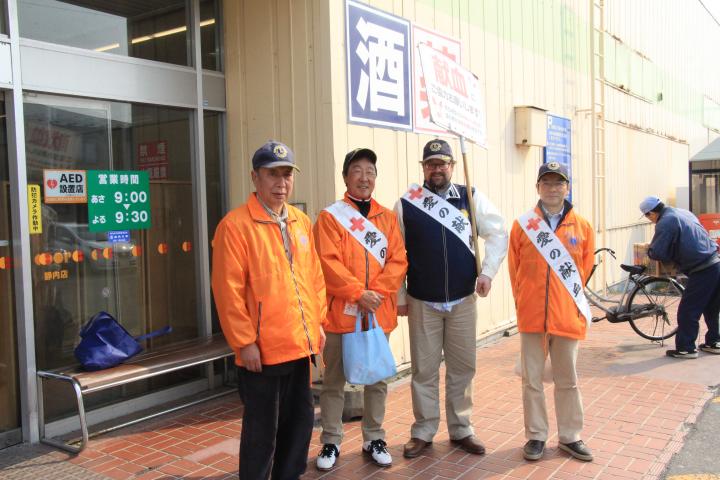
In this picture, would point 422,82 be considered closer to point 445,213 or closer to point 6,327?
point 445,213

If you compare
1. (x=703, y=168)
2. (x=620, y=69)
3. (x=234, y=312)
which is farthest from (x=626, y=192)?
(x=234, y=312)

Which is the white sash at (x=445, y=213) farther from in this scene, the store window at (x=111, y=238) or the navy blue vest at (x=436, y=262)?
the store window at (x=111, y=238)

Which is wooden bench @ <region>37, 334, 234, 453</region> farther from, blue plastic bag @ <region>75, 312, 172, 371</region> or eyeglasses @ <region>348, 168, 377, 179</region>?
eyeglasses @ <region>348, 168, 377, 179</region>

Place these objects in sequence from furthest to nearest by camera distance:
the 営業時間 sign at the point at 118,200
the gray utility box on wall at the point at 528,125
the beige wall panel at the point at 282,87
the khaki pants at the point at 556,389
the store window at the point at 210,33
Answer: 1. the gray utility box on wall at the point at 528,125
2. the store window at the point at 210,33
3. the beige wall panel at the point at 282,87
4. the 営業時間 sign at the point at 118,200
5. the khaki pants at the point at 556,389

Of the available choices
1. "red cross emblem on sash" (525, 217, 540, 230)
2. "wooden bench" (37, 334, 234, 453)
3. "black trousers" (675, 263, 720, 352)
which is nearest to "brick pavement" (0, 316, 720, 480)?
"wooden bench" (37, 334, 234, 453)

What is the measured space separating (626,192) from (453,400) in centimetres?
996

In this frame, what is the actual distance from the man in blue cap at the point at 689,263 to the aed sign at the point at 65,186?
5.66 metres

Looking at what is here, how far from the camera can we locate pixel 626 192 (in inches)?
515

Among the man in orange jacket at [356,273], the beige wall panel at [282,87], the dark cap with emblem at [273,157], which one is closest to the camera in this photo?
the dark cap with emblem at [273,157]

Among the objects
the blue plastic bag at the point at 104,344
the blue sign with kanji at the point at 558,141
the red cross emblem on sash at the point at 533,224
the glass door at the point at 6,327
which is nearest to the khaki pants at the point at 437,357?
the red cross emblem on sash at the point at 533,224

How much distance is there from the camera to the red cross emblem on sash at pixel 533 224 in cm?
442

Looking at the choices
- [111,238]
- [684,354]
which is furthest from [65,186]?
[684,354]

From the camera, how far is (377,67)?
19.5 ft

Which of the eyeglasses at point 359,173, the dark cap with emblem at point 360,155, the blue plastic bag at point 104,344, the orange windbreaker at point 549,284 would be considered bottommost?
the blue plastic bag at point 104,344
